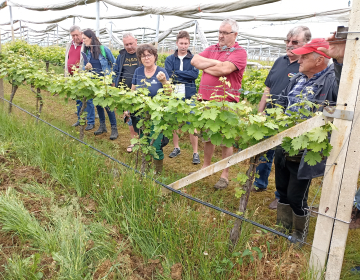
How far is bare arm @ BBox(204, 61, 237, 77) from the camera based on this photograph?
294 centimetres

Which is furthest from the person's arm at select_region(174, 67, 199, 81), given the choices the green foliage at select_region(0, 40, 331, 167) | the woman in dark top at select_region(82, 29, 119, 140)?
the woman in dark top at select_region(82, 29, 119, 140)

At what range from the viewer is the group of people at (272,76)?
2.08 meters

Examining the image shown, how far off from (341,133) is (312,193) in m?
2.07

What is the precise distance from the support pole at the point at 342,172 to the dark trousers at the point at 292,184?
41cm

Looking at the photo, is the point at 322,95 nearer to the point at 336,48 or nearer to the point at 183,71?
the point at 336,48

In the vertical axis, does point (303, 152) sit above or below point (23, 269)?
above

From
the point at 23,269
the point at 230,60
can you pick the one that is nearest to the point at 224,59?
the point at 230,60

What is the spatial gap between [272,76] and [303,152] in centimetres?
125

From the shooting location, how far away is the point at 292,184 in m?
2.29

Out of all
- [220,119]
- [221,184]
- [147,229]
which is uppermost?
[220,119]

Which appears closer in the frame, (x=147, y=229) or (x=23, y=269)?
(x=23, y=269)

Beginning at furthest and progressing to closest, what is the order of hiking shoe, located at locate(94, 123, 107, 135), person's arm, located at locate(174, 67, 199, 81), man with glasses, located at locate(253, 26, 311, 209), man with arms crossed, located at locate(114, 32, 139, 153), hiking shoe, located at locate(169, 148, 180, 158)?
hiking shoe, located at locate(94, 123, 107, 135) → hiking shoe, located at locate(169, 148, 180, 158) → man with arms crossed, located at locate(114, 32, 139, 153) → person's arm, located at locate(174, 67, 199, 81) → man with glasses, located at locate(253, 26, 311, 209)

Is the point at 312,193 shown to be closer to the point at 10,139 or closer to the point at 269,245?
the point at 269,245

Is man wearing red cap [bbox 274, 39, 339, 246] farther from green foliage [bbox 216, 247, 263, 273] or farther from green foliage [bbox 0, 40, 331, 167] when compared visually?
green foliage [bbox 216, 247, 263, 273]
